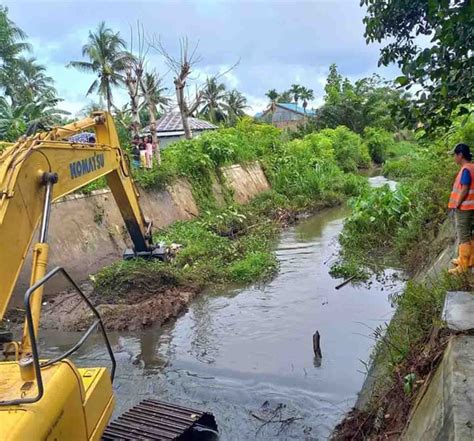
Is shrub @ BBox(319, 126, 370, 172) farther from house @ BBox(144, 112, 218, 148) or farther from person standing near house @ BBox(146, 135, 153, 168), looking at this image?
person standing near house @ BBox(146, 135, 153, 168)

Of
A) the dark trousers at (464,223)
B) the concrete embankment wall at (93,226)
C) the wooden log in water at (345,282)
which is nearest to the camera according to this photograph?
the dark trousers at (464,223)

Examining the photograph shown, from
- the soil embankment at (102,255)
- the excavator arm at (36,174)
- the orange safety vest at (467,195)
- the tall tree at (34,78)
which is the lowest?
the soil embankment at (102,255)

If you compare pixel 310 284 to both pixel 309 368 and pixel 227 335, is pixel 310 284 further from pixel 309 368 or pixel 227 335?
pixel 309 368

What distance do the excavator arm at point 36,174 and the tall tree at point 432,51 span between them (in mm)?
3245

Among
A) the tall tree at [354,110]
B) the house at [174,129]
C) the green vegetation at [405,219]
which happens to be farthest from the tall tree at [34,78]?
the green vegetation at [405,219]

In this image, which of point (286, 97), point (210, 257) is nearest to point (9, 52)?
point (210, 257)

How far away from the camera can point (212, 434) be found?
5.25m

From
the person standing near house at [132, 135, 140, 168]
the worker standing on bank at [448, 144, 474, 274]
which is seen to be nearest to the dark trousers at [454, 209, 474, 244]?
the worker standing on bank at [448, 144, 474, 274]

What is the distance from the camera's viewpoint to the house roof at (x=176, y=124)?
3583 cm

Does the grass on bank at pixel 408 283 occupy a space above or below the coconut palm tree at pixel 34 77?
below

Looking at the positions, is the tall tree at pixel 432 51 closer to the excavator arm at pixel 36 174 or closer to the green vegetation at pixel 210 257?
the excavator arm at pixel 36 174

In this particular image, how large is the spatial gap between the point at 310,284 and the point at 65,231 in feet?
18.1

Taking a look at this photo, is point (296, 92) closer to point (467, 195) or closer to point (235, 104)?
point (235, 104)

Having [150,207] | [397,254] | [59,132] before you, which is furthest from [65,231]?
[397,254]
